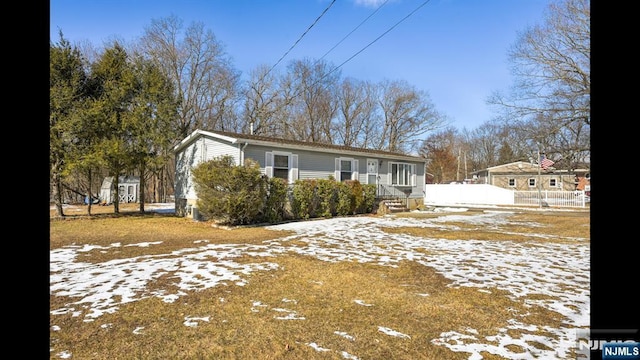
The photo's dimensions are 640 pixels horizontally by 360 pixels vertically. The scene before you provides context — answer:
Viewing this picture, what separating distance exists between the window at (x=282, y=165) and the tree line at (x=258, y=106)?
428cm

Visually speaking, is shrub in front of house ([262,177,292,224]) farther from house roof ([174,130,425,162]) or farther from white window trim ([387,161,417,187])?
white window trim ([387,161,417,187])

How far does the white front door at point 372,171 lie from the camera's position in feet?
55.0

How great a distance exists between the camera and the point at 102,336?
3.06m

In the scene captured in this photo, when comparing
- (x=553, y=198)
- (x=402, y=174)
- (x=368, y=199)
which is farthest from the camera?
(x=553, y=198)

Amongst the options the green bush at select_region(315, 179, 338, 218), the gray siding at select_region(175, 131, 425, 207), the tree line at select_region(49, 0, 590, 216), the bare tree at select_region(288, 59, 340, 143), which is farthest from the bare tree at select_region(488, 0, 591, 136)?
the bare tree at select_region(288, 59, 340, 143)

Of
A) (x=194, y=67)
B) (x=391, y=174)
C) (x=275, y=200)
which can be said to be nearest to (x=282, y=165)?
(x=275, y=200)

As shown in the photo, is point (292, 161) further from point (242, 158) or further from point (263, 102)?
point (263, 102)

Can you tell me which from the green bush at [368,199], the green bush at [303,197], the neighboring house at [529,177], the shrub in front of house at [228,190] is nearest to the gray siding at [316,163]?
the green bush at [368,199]

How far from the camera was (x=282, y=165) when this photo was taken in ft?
43.9

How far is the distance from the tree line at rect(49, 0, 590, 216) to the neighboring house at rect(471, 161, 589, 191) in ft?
11.1

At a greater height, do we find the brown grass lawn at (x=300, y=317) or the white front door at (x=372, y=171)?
the white front door at (x=372, y=171)

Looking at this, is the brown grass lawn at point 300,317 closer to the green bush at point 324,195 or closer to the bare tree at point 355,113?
the green bush at point 324,195

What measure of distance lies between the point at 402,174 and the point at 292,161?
7783 millimetres
